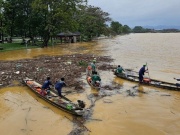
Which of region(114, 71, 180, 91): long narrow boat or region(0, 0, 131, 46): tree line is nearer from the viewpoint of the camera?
region(114, 71, 180, 91): long narrow boat

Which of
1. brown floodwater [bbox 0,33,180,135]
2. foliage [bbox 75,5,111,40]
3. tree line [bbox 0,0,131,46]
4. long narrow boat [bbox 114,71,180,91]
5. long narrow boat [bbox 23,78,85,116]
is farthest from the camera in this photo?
foliage [bbox 75,5,111,40]

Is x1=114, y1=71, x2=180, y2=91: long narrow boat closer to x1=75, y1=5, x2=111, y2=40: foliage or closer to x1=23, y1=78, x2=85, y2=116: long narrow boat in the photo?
x1=23, y1=78, x2=85, y2=116: long narrow boat

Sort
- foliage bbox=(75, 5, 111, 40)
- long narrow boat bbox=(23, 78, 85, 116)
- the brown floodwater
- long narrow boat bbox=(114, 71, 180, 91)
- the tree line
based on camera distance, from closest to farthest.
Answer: the brown floodwater, long narrow boat bbox=(23, 78, 85, 116), long narrow boat bbox=(114, 71, 180, 91), the tree line, foliage bbox=(75, 5, 111, 40)

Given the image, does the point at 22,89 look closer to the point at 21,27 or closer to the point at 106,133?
the point at 106,133

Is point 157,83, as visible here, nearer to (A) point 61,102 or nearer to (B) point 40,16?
(A) point 61,102

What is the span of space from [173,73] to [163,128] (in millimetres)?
17399

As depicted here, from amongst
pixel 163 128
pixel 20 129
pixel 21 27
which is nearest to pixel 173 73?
pixel 163 128

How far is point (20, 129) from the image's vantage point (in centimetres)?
1430

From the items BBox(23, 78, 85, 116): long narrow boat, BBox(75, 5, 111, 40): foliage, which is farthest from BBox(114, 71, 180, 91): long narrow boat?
BBox(75, 5, 111, 40): foliage

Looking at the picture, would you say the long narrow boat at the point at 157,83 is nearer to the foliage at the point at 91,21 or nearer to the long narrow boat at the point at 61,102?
the long narrow boat at the point at 61,102

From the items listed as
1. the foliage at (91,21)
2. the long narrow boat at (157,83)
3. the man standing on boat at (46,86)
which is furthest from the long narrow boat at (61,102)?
the foliage at (91,21)

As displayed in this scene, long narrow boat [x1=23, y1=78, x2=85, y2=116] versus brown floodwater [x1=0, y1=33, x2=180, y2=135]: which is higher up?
long narrow boat [x1=23, y1=78, x2=85, y2=116]

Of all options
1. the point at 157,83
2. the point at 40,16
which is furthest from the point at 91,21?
the point at 157,83

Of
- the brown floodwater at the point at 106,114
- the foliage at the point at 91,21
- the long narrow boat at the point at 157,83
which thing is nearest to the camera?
the brown floodwater at the point at 106,114
